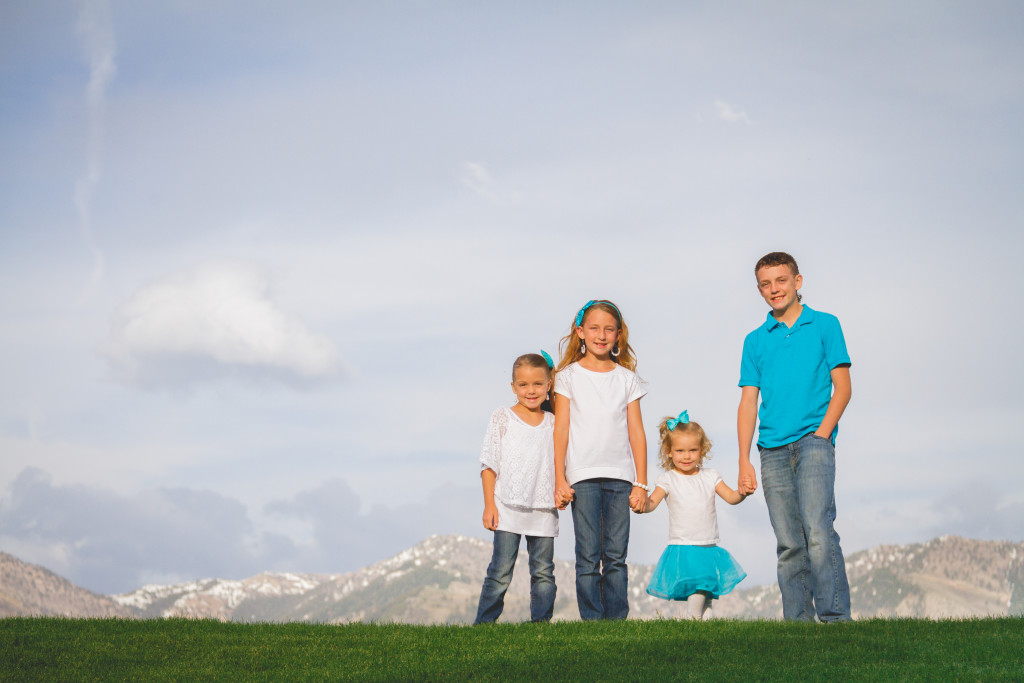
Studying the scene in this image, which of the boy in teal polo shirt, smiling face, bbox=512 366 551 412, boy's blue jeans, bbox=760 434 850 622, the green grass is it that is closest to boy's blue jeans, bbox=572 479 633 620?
the green grass

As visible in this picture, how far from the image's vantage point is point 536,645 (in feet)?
26.3

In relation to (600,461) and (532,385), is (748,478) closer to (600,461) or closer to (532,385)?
(600,461)

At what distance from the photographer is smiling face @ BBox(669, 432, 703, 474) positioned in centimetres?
1108

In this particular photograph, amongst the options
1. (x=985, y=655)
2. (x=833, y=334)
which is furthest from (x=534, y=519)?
(x=985, y=655)

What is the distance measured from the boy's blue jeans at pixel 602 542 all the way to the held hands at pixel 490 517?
0.80 meters

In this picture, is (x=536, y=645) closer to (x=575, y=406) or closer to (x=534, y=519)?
(x=534, y=519)

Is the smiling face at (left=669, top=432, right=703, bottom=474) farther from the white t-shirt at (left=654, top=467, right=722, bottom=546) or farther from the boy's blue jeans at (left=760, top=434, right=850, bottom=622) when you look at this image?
the boy's blue jeans at (left=760, top=434, right=850, bottom=622)

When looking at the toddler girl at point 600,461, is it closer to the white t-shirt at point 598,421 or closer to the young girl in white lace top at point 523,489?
the white t-shirt at point 598,421

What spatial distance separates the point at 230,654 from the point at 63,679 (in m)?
1.37

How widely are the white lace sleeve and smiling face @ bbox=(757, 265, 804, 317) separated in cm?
296

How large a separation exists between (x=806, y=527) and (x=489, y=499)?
3125 mm

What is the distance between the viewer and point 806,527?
8.88 metres

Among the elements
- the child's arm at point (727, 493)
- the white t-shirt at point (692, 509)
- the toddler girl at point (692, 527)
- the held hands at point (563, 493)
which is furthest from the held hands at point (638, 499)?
the child's arm at point (727, 493)

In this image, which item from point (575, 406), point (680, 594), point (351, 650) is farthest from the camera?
point (680, 594)
